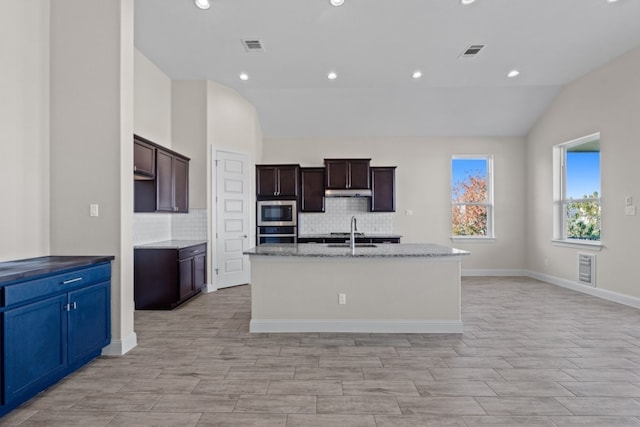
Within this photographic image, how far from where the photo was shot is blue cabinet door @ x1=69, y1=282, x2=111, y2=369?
277 centimetres

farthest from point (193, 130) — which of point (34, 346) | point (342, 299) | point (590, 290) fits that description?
point (590, 290)

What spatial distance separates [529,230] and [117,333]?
24.9ft

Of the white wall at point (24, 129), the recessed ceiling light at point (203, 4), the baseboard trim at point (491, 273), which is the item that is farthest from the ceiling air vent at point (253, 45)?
the baseboard trim at point (491, 273)

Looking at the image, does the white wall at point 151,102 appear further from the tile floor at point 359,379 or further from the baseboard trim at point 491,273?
the baseboard trim at point 491,273

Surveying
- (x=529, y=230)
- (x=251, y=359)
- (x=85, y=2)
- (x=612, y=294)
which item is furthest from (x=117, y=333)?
(x=529, y=230)

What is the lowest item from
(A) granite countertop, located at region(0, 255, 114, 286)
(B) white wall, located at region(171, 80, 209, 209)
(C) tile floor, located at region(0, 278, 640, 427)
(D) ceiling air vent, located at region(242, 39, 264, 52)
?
(C) tile floor, located at region(0, 278, 640, 427)

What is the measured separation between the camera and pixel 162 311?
4.69m

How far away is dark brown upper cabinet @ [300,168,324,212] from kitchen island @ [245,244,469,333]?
3.15 m

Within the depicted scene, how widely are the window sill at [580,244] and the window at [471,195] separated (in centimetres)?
134

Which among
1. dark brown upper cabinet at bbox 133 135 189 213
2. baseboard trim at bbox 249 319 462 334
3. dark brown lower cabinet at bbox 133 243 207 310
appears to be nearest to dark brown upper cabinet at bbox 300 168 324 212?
dark brown upper cabinet at bbox 133 135 189 213

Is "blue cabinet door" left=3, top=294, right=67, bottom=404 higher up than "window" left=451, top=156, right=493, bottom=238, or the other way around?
"window" left=451, top=156, right=493, bottom=238

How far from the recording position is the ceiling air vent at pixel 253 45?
4.71 metres

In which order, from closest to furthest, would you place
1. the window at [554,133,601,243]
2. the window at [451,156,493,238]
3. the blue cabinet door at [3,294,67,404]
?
the blue cabinet door at [3,294,67,404], the window at [554,133,601,243], the window at [451,156,493,238]

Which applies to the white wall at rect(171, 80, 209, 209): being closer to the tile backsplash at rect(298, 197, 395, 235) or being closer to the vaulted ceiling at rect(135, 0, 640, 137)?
the vaulted ceiling at rect(135, 0, 640, 137)
